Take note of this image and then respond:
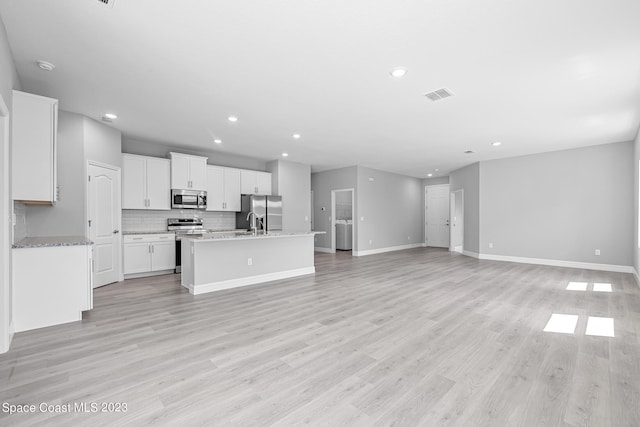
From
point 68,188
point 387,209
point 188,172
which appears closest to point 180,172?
point 188,172

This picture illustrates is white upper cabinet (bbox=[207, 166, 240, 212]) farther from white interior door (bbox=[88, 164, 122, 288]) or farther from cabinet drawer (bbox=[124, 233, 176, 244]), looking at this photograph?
white interior door (bbox=[88, 164, 122, 288])

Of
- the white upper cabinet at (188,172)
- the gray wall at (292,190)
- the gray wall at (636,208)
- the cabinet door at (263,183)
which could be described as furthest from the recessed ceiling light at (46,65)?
the gray wall at (636,208)

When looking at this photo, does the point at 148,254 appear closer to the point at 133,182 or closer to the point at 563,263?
the point at 133,182

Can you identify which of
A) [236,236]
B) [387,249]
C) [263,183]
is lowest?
[387,249]

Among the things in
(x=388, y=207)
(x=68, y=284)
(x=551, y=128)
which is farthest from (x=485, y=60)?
(x=388, y=207)

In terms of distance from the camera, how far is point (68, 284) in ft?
10.3

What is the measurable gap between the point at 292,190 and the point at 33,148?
213 inches

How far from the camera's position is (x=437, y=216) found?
1077 centimetres

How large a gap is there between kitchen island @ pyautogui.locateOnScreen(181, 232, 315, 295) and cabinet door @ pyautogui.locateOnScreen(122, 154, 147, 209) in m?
1.69

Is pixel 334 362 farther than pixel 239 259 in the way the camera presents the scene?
No

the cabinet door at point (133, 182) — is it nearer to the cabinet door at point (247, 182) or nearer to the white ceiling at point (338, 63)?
the white ceiling at point (338, 63)

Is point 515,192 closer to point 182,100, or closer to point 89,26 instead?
point 182,100

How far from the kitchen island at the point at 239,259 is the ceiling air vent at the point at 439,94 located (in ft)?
10.1

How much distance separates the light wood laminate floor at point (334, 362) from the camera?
1693 millimetres
